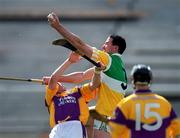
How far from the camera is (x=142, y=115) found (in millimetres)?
8609

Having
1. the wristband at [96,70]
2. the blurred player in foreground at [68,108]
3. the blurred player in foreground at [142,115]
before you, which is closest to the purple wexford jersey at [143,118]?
the blurred player in foreground at [142,115]

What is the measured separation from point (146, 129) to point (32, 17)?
73.8 feet

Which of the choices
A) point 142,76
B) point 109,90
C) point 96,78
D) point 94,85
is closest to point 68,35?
point 96,78

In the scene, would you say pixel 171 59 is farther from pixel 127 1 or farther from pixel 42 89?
pixel 127 1

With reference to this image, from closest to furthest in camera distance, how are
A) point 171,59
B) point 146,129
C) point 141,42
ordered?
point 146,129, point 171,59, point 141,42

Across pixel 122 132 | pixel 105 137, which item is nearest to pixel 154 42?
pixel 105 137

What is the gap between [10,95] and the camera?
2406cm

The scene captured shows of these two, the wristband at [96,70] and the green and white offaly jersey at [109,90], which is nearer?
the wristband at [96,70]

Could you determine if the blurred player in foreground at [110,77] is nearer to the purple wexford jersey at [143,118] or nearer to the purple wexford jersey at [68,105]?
the purple wexford jersey at [68,105]

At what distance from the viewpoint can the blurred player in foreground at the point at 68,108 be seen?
10609 mm

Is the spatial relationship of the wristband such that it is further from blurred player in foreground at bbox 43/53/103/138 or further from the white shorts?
the white shorts

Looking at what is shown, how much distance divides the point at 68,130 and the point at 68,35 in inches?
51.6

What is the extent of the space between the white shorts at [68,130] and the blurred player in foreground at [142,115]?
191 centimetres

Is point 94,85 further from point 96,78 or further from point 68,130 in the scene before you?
point 68,130
